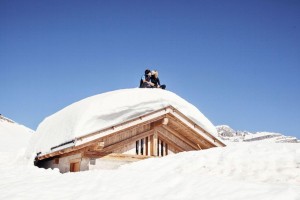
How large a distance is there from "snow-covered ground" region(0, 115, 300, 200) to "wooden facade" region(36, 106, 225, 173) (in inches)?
126

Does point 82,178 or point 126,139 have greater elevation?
point 126,139

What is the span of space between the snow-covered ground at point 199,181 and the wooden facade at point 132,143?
3.21 meters

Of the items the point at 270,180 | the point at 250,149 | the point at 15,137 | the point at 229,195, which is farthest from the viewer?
the point at 15,137

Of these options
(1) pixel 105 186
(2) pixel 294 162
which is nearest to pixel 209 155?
(2) pixel 294 162

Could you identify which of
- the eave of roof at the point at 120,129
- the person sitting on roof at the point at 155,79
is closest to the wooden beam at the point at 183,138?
the eave of roof at the point at 120,129

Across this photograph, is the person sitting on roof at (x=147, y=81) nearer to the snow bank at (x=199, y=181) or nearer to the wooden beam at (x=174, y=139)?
the wooden beam at (x=174, y=139)

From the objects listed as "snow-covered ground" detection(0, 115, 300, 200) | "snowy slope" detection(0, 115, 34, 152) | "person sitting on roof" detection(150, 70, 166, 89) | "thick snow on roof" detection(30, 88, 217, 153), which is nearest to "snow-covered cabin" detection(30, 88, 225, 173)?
"thick snow on roof" detection(30, 88, 217, 153)

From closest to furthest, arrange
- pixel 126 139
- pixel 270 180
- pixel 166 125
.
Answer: pixel 270 180 → pixel 126 139 → pixel 166 125

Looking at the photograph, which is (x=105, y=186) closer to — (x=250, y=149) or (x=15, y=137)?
(x=250, y=149)

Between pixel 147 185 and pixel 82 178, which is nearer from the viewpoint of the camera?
pixel 147 185

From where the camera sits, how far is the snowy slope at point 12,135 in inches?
830

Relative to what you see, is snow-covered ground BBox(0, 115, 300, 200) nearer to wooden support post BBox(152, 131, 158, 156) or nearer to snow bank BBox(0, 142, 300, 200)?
snow bank BBox(0, 142, 300, 200)

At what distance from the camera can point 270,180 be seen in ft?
14.7

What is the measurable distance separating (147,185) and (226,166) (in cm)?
155
